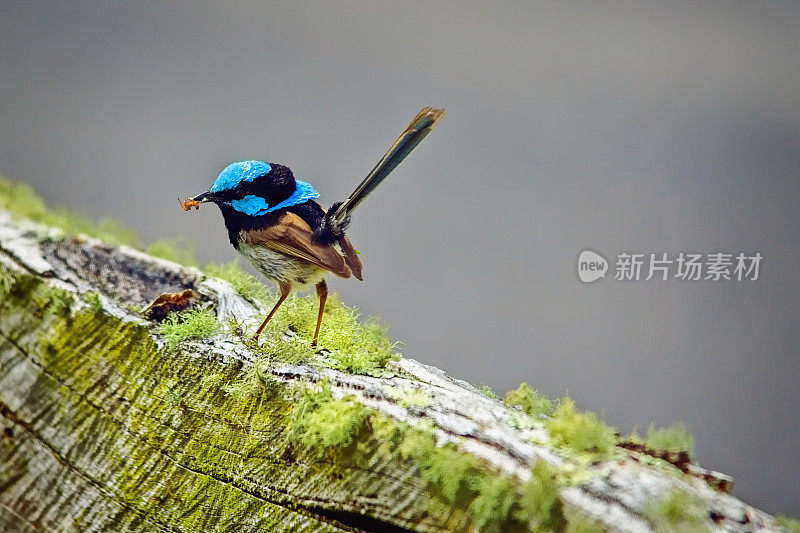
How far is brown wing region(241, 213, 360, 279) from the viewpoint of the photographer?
221 centimetres

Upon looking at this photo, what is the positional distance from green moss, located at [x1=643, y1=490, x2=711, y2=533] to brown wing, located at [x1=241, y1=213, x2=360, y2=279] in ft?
3.89

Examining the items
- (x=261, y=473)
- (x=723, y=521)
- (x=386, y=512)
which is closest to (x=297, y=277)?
(x=261, y=473)

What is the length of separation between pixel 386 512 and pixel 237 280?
1559mm

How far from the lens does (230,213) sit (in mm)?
2426

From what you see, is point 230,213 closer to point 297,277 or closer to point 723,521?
point 297,277

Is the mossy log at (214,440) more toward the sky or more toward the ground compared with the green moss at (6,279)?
more toward the ground

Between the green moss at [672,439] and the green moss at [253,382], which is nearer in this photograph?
the green moss at [672,439]

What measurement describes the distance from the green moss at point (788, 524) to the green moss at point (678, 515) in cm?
21

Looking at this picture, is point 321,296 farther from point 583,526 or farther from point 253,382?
point 583,526

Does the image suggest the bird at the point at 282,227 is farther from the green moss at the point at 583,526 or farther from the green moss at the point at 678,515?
the green moss at the point at 678,515

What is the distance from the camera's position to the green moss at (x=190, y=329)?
238 centimetres

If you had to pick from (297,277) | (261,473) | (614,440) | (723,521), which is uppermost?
(297,277)

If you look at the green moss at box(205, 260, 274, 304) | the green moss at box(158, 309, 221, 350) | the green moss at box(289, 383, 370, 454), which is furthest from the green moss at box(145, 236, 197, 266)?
the green moss at box(289, 383, 370, 454)

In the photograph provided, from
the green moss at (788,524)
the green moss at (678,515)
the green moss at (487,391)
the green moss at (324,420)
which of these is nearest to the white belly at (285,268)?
the green moss at (324,420)
